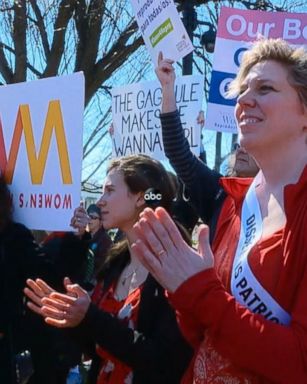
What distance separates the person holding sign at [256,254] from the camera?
4.58ft

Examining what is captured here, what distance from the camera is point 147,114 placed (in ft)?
13.6

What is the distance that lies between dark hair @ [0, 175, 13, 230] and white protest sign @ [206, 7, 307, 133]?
1876 millimetres

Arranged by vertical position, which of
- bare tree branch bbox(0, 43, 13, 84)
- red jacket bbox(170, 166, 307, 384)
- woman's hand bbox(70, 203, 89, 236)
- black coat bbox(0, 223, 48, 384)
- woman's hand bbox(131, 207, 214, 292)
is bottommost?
black coat bbox(0, 223, 48, 384)

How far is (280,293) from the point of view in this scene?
1.46 metres

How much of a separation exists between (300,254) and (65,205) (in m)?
1.66

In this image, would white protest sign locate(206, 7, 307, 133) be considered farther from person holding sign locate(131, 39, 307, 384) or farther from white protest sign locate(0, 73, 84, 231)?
person holding sign locate(131, 39, 307, 384)

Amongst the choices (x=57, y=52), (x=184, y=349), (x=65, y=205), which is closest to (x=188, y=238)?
(x=184, y=349)

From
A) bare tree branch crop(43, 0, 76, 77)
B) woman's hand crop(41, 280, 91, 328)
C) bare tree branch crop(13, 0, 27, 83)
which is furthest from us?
bare tree branch crop(43, 0, 76, 77)

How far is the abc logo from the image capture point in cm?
257

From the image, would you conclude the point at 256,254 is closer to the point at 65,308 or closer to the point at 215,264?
the point at 215,264

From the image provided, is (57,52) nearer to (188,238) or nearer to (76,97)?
(76,97)

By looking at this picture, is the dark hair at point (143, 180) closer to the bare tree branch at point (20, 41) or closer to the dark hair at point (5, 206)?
the dark hair at point (5, 206)

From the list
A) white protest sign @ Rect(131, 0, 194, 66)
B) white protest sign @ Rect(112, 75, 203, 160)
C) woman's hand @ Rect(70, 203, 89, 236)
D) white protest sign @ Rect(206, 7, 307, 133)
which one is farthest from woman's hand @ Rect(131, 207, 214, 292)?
white protest sign @ Rect(206, 7, 307, 133)

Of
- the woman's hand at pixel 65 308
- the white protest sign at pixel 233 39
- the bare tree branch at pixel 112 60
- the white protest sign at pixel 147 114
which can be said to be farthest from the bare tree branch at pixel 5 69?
the woman's hand at pixel 65 308
